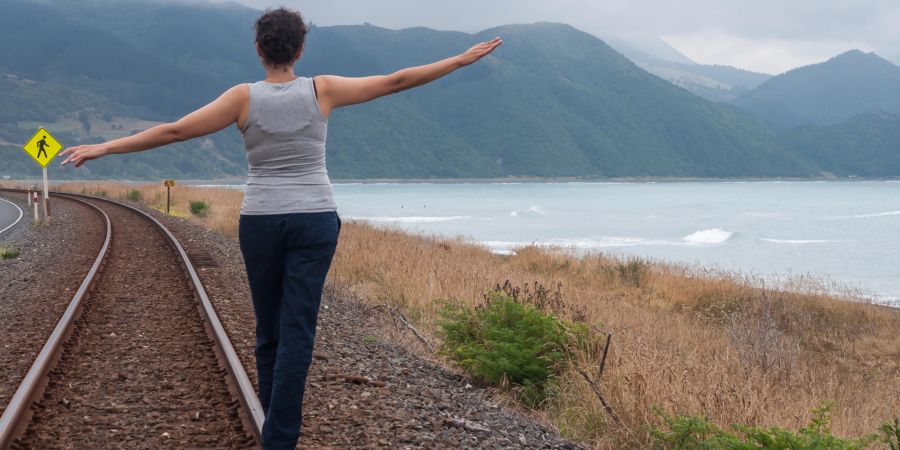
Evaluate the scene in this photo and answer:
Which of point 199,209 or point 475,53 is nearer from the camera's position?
point 475,53

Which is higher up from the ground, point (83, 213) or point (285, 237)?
point (285, 237)

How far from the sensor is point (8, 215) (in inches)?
1257

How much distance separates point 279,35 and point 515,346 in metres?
4.32

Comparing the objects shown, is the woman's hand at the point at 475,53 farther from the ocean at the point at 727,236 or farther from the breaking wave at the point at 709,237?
the breaking wave at the point at 709,237

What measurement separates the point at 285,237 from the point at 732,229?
61.9 meters

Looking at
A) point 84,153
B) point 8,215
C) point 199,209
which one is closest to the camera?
point 84,153

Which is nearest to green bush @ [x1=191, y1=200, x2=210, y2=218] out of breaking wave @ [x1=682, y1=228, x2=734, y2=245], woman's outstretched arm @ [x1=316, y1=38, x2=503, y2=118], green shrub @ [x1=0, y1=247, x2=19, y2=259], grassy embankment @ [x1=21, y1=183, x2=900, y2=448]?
grassy embankment @ [x1=21, y1=183, x2=900, y2=448]

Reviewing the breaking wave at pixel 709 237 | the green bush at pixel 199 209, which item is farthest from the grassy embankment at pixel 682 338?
the breaking wave at pixel 709 237

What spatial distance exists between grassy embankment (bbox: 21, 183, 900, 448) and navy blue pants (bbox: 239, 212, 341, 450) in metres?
2.34

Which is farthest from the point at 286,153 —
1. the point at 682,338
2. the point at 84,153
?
the point at 682,338

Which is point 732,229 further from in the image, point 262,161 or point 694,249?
point 262,161

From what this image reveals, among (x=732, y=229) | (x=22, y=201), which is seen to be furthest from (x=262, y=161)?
(x=732, y=229)

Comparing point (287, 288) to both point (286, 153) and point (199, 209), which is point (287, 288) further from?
point (199, 209)

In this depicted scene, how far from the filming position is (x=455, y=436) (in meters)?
5.10
